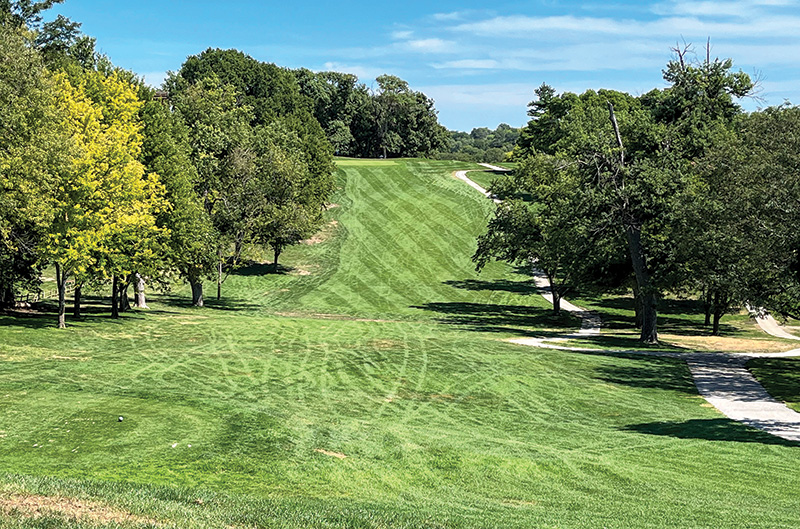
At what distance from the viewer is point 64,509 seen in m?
9.90

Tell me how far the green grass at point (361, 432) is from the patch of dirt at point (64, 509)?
0.69 feet

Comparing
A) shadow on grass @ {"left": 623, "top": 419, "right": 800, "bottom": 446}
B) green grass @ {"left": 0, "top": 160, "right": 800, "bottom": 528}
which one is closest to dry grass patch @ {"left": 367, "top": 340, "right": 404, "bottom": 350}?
green grass @ {"left": 0, "top": 160, "right": 800, "bottom": 528}

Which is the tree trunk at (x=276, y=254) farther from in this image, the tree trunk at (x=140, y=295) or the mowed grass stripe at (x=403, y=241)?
the tree trunk at (x=140, y=295)

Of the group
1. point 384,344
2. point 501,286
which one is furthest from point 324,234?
point 384,344

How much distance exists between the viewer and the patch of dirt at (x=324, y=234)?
269ft

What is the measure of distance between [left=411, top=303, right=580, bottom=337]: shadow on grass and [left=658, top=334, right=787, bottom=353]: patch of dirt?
6.68 m

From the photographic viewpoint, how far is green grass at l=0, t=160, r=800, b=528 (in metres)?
12.6

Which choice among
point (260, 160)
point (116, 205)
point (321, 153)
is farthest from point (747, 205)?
point (321, 153)

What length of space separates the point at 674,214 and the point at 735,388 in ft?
37.2

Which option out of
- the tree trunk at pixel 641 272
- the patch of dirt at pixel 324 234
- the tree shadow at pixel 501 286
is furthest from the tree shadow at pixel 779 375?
the patch of dirt at pixel 324 234

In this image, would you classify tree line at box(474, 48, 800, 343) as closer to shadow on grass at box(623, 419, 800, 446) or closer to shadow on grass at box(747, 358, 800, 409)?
shadow on grass at box(747, 358, 800, 409)

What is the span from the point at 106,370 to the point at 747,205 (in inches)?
1022

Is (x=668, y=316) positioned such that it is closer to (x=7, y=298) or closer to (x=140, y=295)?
(x=140, y=295)

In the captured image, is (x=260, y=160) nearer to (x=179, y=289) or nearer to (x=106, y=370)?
(x=179, y=289)
